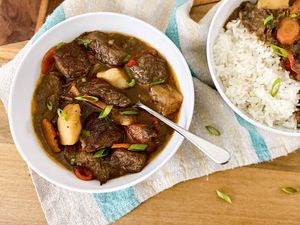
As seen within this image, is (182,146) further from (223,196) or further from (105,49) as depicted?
(105,49)

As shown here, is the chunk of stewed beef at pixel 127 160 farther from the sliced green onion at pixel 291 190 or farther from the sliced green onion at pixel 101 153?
the sliced green onion at pixel 291 190

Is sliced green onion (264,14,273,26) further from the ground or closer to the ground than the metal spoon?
further from the ground

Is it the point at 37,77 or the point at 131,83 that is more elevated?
the point at 131,83

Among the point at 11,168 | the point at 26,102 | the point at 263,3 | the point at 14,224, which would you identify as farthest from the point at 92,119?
the point at 263,3

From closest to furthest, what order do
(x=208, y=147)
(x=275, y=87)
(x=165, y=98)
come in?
(x=208, y=147), (x=165, y=98), (x=275, y=87)

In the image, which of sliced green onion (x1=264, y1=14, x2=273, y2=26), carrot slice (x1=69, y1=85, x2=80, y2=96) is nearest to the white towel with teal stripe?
sliced green onion (x1=264, y1=14, x2=273, y2=26)

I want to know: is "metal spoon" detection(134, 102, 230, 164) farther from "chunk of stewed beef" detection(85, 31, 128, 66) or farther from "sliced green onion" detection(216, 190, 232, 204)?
"chunk of stewed beef" detection(85, 31, 128, 66)

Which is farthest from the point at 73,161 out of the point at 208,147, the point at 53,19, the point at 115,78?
the point at 53,19

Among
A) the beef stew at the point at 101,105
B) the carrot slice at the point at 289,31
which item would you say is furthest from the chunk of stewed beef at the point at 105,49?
the carrot slice at the point at 289,31
